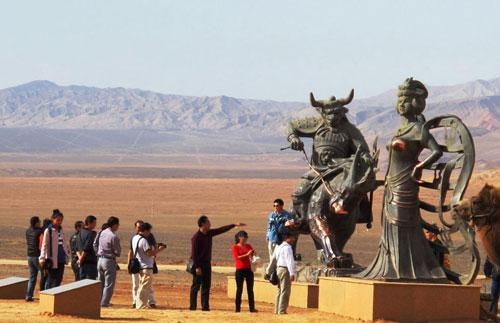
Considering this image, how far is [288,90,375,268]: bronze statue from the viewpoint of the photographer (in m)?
22.2

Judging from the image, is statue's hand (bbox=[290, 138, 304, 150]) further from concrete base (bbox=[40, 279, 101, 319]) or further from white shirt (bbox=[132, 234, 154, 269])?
concrete base (bbox=[40, 279, 101, 319])

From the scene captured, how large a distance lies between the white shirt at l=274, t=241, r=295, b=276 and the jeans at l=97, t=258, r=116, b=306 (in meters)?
2.63

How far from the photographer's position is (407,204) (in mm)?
18766

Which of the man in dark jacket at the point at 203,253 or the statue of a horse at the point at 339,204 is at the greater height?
the statue of a horse at the point at 339,204

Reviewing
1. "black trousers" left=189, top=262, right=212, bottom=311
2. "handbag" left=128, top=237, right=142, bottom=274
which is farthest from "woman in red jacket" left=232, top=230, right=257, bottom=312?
"handbag" left=128, top=237, right=142, bottom=274

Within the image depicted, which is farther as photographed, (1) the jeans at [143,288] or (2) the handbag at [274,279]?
(1) the jeans at [143,288]

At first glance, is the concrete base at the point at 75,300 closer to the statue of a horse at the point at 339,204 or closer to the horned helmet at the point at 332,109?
the statue of a horse at the point at 339,204

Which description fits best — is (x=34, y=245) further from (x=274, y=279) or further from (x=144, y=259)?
(x=274, y=279)

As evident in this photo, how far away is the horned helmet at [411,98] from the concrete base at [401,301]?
245 cm

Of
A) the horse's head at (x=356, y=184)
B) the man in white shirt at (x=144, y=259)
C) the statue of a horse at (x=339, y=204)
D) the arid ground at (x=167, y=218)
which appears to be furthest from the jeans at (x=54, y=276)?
the horse's head at (x=356, y=184)

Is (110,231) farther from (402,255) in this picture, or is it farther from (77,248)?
(402,255)

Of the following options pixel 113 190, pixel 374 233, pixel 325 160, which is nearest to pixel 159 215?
pixel 374 233

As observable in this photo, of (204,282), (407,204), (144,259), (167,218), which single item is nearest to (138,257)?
(144,259)

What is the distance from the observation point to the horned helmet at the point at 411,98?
62.6 feet
